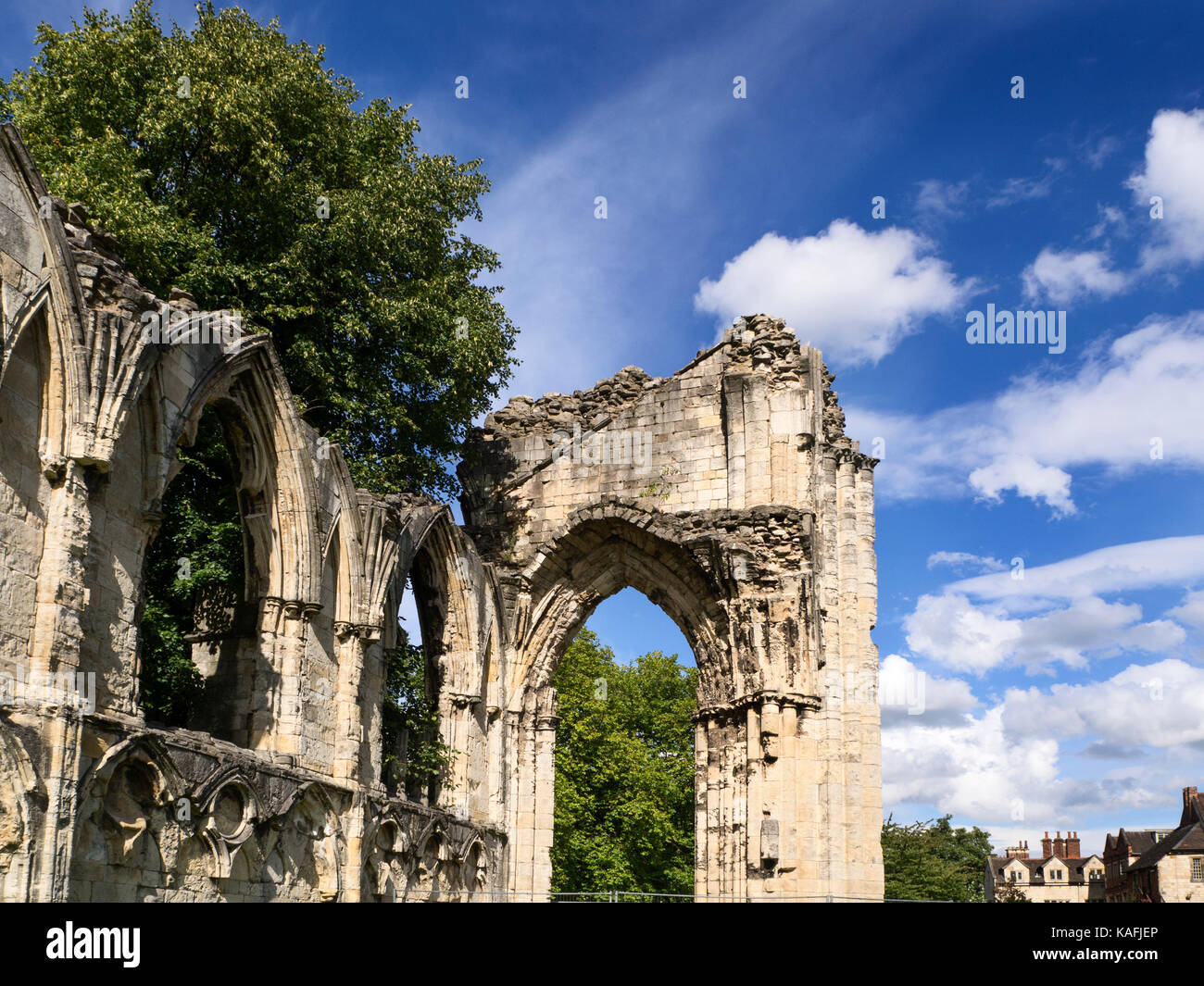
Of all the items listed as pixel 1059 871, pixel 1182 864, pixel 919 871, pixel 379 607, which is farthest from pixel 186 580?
pixel 1059 871

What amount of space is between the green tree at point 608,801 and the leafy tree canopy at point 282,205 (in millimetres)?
12008

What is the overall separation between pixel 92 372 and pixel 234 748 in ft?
10.8

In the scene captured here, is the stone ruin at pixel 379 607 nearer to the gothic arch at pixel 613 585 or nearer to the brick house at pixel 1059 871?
the gothic arch at pixel 613 585

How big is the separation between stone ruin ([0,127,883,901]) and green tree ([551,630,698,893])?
9.10m

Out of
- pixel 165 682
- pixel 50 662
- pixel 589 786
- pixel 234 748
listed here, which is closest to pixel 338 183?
pixel 165 682

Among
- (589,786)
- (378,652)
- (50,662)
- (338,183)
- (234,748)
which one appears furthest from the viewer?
(589,786)

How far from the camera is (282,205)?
13.8 meters

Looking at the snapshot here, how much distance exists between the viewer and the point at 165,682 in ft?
34.9

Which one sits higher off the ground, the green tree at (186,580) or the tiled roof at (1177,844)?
the green tree at (186,580)

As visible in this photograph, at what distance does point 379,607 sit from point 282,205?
525 cm

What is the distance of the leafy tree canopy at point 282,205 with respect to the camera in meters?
13.4

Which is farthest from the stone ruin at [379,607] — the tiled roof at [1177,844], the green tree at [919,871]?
the tiled roof at [1177,844]

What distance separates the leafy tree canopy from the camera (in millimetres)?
13398
